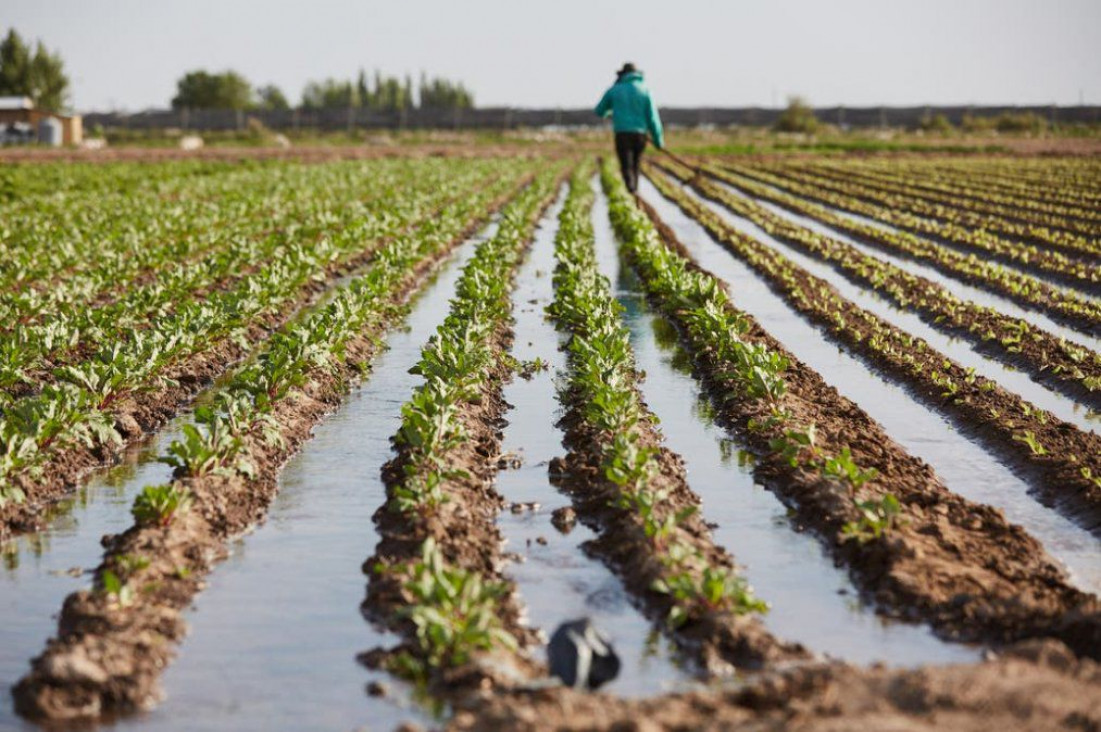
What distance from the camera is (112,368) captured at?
835cm

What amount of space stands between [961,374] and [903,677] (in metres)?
5.92

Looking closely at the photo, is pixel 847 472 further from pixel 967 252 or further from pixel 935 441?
pixel 967 252

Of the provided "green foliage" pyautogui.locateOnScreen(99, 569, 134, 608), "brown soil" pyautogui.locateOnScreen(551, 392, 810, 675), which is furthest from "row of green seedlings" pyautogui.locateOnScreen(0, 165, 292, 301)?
"green foliage" pyautogui.locateOnScreen(99, 569, 134, 608)

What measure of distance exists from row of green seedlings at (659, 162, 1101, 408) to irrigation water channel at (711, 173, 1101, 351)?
0.96 feet

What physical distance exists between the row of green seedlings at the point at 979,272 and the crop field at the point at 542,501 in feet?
0.31

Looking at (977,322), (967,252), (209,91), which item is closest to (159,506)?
(977,322)

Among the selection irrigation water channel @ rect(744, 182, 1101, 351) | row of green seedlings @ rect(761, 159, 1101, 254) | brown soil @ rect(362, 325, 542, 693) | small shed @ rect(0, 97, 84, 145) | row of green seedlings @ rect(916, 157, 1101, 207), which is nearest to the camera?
brown soil @ rect(362, 325, 542, 693)

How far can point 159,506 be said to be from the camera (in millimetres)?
6070

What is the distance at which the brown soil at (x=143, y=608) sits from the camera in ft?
14.7

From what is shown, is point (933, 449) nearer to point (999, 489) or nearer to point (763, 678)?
point (999, 489)

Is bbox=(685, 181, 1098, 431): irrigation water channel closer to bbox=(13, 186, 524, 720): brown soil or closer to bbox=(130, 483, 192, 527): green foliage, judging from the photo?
bbox=(13, 186, 524, 720): brown soil

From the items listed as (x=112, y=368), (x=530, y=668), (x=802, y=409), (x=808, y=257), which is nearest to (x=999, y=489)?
(x=802, y=409)

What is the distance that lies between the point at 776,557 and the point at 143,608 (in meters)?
2.63

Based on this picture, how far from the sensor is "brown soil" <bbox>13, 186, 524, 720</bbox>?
14.7 ft
